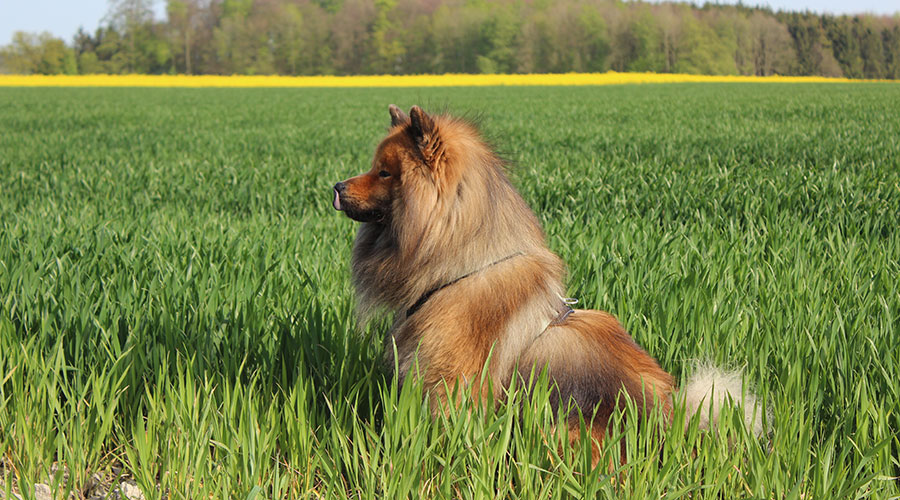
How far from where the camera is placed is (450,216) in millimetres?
2170

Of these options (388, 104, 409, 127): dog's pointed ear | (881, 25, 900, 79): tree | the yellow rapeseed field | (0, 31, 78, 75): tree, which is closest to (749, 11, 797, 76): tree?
(881, 25, 900, 79): tree

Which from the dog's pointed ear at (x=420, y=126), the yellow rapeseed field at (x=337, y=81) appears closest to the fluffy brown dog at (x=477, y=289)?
the dog's pointed ear at (x=420, y=126)

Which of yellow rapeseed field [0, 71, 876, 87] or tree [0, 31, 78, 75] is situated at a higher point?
tree [0, 31, 78, 75]

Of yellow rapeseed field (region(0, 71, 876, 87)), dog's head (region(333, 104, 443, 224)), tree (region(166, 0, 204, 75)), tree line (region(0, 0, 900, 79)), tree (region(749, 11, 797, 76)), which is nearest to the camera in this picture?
dog's head (region(333, 104, 443, 224))

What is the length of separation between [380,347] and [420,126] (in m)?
1.23

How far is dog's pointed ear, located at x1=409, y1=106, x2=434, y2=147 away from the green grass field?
19.8 inches

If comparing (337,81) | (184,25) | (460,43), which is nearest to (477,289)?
(337,81)

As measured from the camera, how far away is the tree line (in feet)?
253

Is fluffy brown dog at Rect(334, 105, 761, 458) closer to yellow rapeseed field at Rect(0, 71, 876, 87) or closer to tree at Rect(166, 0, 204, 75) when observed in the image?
yellow rapeseed field at Rect(0, 71, 876, 87)

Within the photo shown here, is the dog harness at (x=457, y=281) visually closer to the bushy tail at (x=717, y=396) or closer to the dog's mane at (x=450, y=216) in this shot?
the dog's mane at (x=450, y=216)

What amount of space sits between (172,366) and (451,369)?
1398mm

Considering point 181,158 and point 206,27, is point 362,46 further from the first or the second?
point 181,158

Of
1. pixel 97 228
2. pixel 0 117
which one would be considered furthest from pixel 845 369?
pixel 0 117

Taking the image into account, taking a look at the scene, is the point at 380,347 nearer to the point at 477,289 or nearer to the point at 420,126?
the point at 477,289
